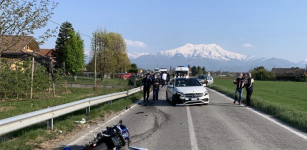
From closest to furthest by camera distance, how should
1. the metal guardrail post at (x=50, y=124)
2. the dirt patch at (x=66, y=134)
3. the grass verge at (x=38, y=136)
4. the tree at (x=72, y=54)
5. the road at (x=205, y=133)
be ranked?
the grass verge at (x=38, y=136)
the dirt patch at (x=66, y=134)
the road at (x=205, y=133)
the metal guardrail post at (x=50, y=124)
the tree at (x=72, y=54)

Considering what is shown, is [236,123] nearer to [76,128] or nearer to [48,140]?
[76,128]

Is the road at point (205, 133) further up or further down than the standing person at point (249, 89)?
further down

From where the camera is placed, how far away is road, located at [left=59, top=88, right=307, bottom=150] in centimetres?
653

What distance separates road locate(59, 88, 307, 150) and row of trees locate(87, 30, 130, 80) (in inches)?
1405

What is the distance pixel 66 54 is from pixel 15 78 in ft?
112

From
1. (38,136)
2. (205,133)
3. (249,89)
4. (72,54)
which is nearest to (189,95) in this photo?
(249,89)

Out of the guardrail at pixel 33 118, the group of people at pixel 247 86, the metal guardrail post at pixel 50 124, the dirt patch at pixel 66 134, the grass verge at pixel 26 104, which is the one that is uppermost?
the group of people at pixel 247 86

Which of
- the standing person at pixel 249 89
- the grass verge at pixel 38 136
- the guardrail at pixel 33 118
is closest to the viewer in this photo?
the guardrail at pixel 33 118

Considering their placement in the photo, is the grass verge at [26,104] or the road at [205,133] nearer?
the road at [205,133]

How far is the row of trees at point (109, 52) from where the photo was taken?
50188mm

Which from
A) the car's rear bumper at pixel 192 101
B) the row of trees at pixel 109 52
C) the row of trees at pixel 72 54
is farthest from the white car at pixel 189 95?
the row of trees at pixel 72 54

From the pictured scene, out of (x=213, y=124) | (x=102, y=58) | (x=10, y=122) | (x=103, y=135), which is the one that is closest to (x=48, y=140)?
(x=10, y=122)

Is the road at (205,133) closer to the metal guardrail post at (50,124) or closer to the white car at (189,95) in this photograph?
the metal guardrail post at (50,124)

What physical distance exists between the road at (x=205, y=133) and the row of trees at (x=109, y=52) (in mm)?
35696
